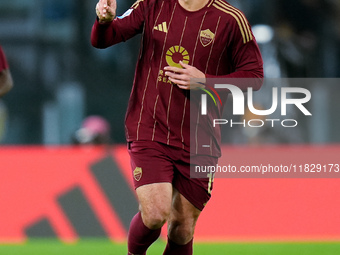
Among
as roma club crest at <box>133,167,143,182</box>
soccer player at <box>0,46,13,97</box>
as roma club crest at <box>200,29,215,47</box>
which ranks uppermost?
as roma club crest at <box>200,29,215,47</box>

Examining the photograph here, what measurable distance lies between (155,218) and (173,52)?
1141 millimetres

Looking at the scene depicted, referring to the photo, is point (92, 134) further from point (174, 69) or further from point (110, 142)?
point (174, 69)

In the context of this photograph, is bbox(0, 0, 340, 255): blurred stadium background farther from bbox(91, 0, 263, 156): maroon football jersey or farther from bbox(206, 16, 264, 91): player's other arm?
bbox(206, 16, 264, 91): player's other arm

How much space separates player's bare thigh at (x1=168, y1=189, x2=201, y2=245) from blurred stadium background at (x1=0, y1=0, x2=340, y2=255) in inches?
88.5

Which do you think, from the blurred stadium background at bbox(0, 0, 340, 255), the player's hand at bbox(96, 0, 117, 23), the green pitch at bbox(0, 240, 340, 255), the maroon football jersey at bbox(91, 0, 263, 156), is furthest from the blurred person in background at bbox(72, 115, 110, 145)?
the player's hand at bbox(96, 0, 117, 23)

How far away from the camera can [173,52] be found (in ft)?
17.4

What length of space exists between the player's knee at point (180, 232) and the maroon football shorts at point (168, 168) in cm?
17

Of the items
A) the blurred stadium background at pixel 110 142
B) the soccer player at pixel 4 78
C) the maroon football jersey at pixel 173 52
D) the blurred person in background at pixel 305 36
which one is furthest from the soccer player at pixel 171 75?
the blurred person in background at pixel 305 36

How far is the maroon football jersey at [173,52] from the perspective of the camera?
17.4ft

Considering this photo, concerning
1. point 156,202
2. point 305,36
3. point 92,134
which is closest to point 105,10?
point 156,202

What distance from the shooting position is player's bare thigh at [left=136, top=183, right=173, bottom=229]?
16.9ft

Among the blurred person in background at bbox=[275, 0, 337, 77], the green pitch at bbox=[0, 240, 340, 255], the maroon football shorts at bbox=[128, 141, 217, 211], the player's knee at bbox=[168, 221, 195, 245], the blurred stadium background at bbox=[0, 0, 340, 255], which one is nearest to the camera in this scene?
the maroon football shorts at bbox=[128, 141, 217, 211]

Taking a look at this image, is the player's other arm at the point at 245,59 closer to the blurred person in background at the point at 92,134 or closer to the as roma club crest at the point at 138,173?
the as roma club crest at the point at 138,173

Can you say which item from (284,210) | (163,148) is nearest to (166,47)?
(163,148)
